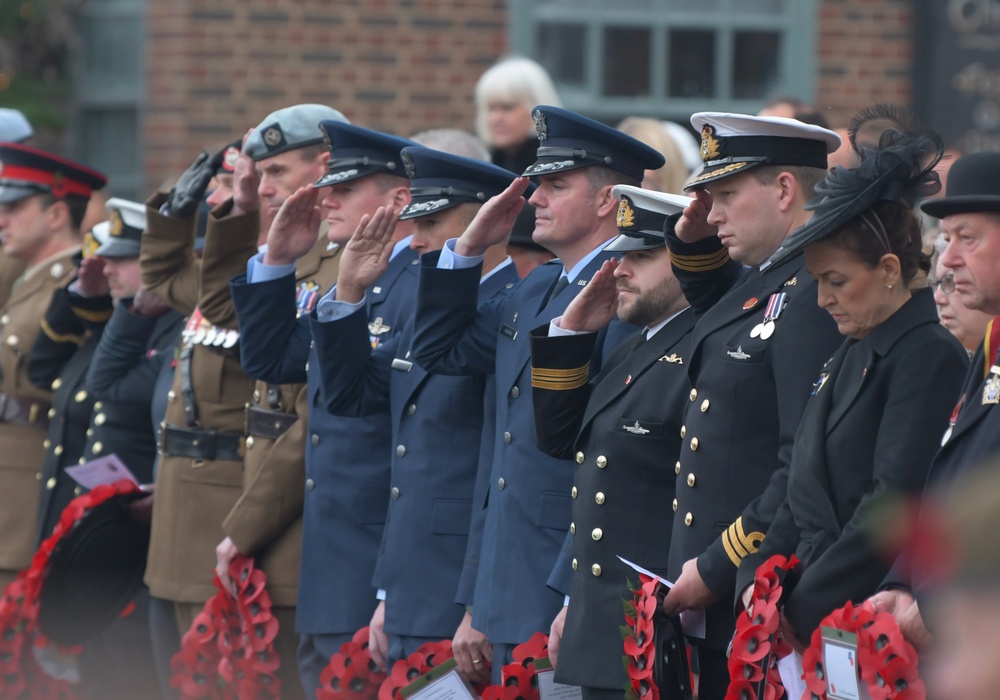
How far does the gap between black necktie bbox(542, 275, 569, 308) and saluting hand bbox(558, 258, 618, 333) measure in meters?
0.23

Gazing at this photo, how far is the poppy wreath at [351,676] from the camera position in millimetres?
5137

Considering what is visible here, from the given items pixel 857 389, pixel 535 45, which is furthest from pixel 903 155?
pixel 535 45

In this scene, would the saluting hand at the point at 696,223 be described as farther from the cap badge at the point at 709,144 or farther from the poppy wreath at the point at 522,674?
the poppy wreath at the point at 522,674

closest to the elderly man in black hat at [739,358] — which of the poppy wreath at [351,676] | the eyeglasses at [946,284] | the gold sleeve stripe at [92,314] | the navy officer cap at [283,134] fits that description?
the eyeglasses at [946,284]

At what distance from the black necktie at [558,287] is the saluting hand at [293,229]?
3.78 feet

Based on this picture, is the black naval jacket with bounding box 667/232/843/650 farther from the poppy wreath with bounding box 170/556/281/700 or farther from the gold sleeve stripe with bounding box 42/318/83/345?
the gold sleeve stripe with bounding box 42/318/83/345

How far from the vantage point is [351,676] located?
16.9 ft

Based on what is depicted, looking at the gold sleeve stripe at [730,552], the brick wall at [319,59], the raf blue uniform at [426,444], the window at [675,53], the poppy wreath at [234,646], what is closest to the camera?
the gold sleeve stripe at [730,552]

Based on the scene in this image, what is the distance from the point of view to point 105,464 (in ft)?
21.3

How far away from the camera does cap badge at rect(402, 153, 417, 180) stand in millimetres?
5184

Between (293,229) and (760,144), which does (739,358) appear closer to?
(760,144)

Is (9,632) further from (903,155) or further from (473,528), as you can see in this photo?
(903,155)

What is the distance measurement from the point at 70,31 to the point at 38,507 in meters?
4.34

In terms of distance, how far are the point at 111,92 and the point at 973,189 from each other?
26.0ft
